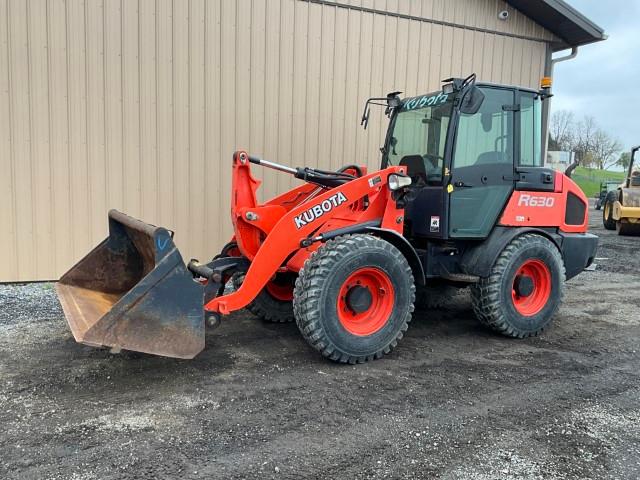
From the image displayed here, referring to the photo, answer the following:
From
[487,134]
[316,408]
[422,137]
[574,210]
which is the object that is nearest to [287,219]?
Answer: [316,408]

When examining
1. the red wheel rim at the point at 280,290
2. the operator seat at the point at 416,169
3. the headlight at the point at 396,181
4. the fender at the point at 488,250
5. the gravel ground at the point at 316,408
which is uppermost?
the operator seat at the point at 416,169

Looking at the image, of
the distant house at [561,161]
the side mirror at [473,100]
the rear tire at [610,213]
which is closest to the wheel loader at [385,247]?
the side mirror at [473,100]

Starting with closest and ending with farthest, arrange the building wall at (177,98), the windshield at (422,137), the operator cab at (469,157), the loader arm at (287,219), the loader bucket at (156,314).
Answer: the loader bucket at (156,314)
the loader arm at (287,219)
the operator cab at (469,157)
the windshield at (422,137)
the building wall at (177,98)

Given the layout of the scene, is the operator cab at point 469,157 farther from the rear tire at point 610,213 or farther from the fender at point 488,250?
the rear tire at point 610,213

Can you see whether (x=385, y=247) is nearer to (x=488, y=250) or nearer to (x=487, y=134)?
(x=488, y=250)

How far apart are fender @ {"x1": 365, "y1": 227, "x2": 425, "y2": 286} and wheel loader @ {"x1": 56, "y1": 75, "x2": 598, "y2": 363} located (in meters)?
0.01

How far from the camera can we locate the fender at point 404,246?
4.82 m

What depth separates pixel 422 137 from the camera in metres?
5.54

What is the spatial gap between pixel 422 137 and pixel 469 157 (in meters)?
0.54

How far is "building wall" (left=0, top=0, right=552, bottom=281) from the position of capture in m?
7.09

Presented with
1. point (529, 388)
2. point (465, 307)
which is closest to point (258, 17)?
point (465, 307)

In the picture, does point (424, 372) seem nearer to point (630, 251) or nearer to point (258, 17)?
point (258, 17)

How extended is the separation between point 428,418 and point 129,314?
81.6 inches

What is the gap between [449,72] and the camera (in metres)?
9.25
